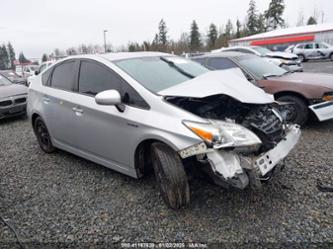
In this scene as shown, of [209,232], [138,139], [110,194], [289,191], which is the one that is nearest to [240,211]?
[209,232]

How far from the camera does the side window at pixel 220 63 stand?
6.08 metres

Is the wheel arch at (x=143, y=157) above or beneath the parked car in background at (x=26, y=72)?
beneath

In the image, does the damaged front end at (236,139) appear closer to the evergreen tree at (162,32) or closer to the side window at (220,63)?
the side window at (220,63)

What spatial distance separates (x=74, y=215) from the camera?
2.99 meters

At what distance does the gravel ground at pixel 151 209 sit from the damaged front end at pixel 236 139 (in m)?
0.39

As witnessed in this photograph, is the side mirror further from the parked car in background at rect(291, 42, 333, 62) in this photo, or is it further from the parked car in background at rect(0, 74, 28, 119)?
the parked car in background at rect(291, 42, 333, 62)

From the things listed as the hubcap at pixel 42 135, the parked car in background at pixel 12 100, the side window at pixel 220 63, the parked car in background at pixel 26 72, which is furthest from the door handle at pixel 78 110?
the parked car in background at pixel 26 72

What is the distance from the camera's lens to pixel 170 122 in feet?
9.09

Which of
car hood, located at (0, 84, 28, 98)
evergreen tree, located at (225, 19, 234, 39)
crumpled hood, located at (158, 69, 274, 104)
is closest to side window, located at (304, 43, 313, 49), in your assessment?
car hood, located at (0, 84, 28, 98)

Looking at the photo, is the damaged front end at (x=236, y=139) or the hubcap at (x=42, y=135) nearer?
the damaged front end at (x=236, y=139)

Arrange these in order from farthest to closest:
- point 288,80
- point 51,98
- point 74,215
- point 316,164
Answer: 1. point 288,80
2. point 51,98
3. point 316,164
4. point 74,215

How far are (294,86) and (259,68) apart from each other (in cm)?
100

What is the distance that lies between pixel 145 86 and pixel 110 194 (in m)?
1.34

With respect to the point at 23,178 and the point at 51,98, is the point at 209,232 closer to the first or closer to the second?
the point at 23,178
